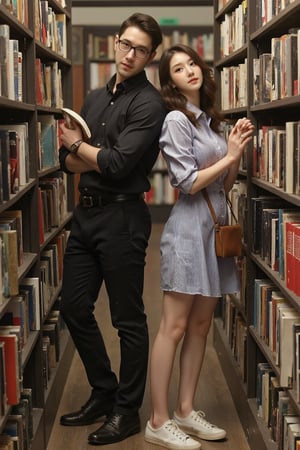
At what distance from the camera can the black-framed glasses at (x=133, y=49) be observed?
2842 mm

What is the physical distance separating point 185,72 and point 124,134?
1.07 ft

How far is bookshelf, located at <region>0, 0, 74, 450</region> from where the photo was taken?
2273 mm

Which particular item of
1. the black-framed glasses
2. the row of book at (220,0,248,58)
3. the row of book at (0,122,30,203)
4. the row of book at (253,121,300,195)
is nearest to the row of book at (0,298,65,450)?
the row of book at (0,122,30,203)

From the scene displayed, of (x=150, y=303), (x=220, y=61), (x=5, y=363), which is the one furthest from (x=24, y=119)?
(x=150, y=303)

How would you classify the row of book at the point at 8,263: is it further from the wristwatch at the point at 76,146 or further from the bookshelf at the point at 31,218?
the wristwatch at the point at 76,146

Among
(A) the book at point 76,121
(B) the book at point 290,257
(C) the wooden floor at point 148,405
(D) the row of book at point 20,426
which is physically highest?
(A) the book at point 76,121

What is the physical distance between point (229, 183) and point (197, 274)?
1.41 ft

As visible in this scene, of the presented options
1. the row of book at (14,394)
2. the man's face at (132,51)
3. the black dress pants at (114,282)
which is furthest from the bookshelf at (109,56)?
the row of book at (14,394)

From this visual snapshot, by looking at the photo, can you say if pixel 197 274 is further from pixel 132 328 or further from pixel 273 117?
pixel 273 117

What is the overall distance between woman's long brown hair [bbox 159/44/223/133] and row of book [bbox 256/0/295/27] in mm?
289

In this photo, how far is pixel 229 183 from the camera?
3.02 metres

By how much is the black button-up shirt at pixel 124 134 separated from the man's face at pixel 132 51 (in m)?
0.06

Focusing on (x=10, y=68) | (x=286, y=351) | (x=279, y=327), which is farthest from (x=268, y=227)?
(x=10, y=68)

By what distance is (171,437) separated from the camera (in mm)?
2973
